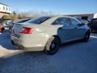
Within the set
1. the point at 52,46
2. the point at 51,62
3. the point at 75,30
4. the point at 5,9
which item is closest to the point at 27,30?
the point at 52,46

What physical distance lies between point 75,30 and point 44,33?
232 centimetres

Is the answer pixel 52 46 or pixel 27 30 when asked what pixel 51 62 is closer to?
pixel 52 46

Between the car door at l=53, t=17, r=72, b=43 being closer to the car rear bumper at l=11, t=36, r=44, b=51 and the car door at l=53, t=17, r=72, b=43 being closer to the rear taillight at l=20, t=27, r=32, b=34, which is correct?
the car rear bumper at l=11, t=36, r=44, b=51

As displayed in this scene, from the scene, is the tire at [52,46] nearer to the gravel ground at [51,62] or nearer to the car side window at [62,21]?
the gravel ground at [51,62]

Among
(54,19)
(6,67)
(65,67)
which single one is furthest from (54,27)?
(6,67)

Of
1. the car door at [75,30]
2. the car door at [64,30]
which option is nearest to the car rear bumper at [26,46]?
the car door at [64,30]

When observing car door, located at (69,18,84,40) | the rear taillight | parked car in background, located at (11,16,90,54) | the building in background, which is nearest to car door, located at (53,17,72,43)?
parked car in background, located at (11,16,90,54)

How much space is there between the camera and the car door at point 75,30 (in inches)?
325

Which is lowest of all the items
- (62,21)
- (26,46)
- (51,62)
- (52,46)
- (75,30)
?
(51,62)

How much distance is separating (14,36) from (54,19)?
5.86ft

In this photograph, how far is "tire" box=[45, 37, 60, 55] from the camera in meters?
6.77

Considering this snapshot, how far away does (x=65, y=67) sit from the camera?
5.41 meters

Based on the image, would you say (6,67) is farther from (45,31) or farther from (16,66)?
(45,31)

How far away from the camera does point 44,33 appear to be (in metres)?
6.61
